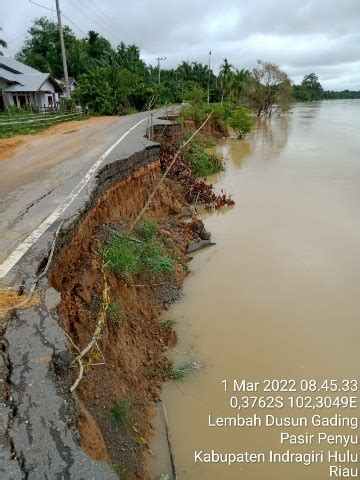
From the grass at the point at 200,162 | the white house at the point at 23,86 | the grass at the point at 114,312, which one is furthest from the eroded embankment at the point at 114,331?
the white house at the point at 23,86

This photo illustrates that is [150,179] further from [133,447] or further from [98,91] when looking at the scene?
[98,91]

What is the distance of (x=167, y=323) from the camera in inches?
244

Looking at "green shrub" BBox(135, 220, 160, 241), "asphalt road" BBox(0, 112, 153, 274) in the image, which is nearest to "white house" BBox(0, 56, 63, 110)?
"asphalt road" BBox(0, 112, 153, 274)

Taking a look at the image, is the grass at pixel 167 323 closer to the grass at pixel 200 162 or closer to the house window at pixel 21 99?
the grass at pixel 200 162

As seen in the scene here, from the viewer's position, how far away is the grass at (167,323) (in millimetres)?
6130

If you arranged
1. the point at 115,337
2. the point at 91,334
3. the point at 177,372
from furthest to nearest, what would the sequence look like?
1. the point at 177,372
2. the point at 115,337
3. the point at 91,334

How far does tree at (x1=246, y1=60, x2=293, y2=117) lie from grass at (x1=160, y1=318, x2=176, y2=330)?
150ft

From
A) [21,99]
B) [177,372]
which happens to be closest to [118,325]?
[177,372]

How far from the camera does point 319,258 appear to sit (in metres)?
8.66

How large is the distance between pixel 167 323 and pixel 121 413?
233 cm

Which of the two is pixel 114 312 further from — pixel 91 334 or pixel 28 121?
pixel 28 121

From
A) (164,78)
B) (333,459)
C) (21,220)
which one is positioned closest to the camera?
(333,459)

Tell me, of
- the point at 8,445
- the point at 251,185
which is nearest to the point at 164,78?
the point at 251,185

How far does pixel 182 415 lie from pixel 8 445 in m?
2.97
